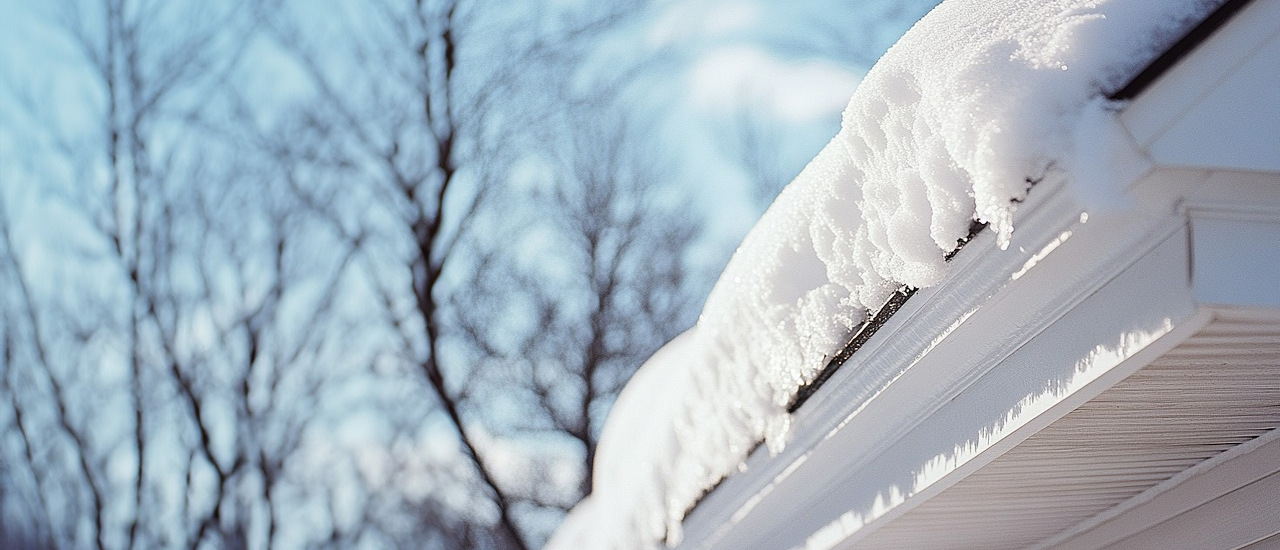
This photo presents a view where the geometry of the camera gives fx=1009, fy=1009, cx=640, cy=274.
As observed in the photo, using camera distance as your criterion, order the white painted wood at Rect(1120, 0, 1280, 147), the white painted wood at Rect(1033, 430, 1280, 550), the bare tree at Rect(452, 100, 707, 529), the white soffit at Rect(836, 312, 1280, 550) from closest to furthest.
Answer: the white painted wood at Rect(1120, 0, 1280, 147), the white soffit at Rect(836, 312, 1280, 550), the white painted wood at Rect(1033, 430, 1280, 550), the bare tree at Rect(452, 100, 707, 529)

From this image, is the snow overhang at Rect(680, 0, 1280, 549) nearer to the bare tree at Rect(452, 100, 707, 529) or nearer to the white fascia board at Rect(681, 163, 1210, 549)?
the white fascia board at Rect(681, 163, 1210, 549)

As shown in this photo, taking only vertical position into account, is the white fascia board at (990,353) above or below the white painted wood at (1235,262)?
below

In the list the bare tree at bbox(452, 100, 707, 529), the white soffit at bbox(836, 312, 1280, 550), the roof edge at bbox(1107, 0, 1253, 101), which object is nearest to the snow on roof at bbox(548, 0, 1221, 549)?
the roof edge at bbox(1107, 0, 1253, 101)

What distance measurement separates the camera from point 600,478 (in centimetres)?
262

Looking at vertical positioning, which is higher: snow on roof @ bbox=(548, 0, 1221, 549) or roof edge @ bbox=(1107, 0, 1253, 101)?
roof edge @ bbox=(1107, 0, 1253, 101)

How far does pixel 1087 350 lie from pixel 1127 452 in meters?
0.46

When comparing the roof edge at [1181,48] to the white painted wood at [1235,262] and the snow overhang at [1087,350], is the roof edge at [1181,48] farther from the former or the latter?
the white painted wood at [1235,262]

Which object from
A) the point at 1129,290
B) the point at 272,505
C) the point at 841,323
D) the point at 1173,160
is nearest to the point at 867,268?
the point at 841,323

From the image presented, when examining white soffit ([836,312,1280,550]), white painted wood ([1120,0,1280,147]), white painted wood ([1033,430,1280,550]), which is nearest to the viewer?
white painted wood ([1120,0,1280,147])

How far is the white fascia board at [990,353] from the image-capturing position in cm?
91

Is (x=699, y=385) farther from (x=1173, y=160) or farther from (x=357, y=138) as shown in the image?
(x=357, y=138)

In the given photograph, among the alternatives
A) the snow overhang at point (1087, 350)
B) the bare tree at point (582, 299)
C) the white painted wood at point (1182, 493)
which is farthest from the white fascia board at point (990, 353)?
the bare tree at point (582, 299)

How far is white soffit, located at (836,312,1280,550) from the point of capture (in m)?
1.02

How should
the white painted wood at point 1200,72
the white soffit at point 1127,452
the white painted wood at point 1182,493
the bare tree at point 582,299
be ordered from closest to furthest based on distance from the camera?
the white painted wood at point 1200,72 < the white soffit at point 1127,452 < the white painted wood at point 1182,493 < the bare tree at point 582,299
